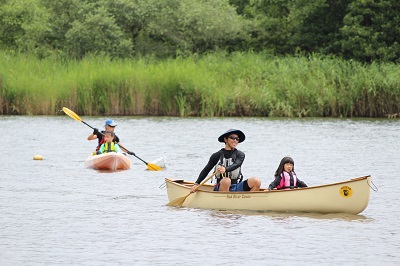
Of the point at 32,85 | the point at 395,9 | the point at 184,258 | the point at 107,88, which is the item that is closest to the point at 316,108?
the point at 107,88

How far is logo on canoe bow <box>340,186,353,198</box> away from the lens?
14.1 m

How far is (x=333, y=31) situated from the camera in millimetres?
49719

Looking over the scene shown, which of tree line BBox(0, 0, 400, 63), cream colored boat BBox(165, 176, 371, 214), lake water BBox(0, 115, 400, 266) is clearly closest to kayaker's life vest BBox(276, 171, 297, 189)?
cream colored boat BBox(165, 176, 371, 214)

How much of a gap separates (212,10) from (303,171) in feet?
85.6

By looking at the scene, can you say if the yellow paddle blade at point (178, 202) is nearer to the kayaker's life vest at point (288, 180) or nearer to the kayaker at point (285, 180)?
the kayaker at point (285, 180)

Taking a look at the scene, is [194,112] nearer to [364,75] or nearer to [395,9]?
[364,75]

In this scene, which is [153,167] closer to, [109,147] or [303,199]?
[109,147]

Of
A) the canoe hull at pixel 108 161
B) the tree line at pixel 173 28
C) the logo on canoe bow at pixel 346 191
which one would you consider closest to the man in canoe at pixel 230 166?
the logo on canoe bow at pixel 346 191

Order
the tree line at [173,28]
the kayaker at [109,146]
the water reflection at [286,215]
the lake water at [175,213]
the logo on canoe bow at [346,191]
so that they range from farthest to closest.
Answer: the tree line at [173,28] → the kayaker at [109,146] → the water reflection at [286,215] → the logo on canoe bow at [346,191] → the lake water at [175,213]

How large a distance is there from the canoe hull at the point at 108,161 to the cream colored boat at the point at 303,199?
6525 millimetres

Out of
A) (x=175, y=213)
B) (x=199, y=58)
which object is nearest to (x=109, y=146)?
(x=175, y=213)

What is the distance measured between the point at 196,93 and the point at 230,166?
21.2 metres

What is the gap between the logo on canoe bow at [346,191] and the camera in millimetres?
14109

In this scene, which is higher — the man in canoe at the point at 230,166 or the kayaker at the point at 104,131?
the kayaker at the point at 104,131
